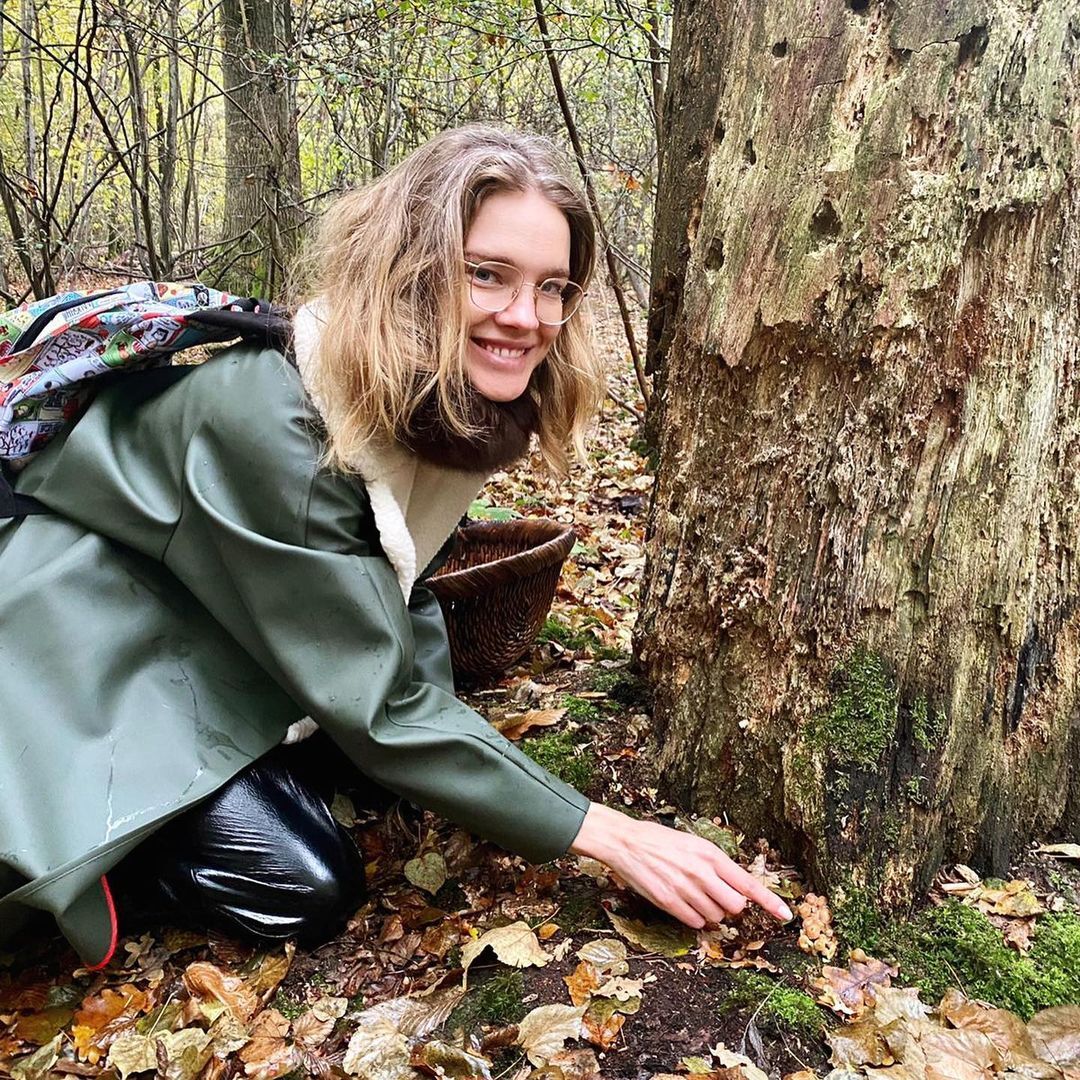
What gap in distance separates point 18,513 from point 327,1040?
138 cm

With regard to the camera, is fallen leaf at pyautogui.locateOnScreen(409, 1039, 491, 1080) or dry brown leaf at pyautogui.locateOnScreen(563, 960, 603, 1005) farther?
dry brown leaf at pyautogui.locateOnScreen(563, 960, 603, 1005)

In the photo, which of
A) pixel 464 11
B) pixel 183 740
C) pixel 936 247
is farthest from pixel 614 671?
pixel 464 11

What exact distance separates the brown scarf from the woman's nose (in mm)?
167

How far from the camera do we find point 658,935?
1.76 meters

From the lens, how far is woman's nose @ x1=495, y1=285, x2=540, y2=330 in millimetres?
1842

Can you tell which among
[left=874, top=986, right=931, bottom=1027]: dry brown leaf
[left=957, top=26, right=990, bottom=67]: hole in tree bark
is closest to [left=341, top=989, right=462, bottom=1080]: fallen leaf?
[left=874, top=986, right=931, bottom=1027]: dry brown leaf

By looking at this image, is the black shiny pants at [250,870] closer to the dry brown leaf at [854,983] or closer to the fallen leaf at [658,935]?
the fallen leaf at [658,935]

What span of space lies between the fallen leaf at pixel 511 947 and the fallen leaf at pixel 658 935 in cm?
17

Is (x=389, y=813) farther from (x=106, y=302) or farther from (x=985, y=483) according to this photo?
(x=985, y=483)

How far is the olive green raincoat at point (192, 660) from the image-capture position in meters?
1.75

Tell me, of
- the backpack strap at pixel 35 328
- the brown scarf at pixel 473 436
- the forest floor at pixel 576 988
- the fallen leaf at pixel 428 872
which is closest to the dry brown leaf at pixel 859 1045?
the forest floor at pixel 576 988

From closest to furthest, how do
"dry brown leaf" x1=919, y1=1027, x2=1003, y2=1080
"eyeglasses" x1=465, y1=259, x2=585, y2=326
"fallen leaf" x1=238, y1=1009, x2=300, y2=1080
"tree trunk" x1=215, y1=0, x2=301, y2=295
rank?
"dry brown leaf" x1=919, y1=1027, x2=1003, y2=1080 → "fallen leaf" x1=238, y1=1009, x2=300, y2=1080 → "eyeglasses" x1=465, y1=259, x2=585, y2=326 → "tree trunk" x1=215, y1=0, x2=301, y2=295

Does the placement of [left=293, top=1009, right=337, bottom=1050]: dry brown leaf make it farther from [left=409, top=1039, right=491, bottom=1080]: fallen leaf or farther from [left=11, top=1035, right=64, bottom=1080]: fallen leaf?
[left=11, top=1035, right=64, bottom=1080]: fallen leaf

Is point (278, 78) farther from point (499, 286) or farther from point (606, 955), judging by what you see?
point (606, 955)
